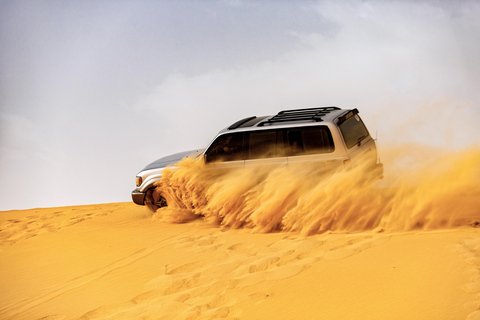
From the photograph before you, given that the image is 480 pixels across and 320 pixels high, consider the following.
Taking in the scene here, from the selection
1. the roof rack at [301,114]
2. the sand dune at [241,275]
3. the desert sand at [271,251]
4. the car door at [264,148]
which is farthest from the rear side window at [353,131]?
the sand dune at [241,275]

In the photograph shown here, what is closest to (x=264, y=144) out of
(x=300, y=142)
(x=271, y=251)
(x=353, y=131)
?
(x=300, y=142)

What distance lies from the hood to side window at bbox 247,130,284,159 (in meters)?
1.49

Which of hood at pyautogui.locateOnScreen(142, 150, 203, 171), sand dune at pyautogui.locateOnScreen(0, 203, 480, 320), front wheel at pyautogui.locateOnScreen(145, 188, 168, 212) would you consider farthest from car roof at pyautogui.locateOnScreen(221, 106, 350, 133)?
front wheel at pyautogui.locateOnScreen(145, 188, 168, 212)

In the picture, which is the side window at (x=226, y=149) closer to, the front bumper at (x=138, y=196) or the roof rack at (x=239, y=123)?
the roof rack at (x=239, y=123)

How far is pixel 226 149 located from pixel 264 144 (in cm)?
78

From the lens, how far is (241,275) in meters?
6.49

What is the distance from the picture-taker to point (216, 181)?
980 centimetres

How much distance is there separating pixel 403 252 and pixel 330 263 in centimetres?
98

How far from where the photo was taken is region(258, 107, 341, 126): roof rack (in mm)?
9594

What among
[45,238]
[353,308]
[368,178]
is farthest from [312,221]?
[45,238]

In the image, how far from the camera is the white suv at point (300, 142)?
29.7 feet

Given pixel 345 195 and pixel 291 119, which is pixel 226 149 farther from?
pixel 345 195

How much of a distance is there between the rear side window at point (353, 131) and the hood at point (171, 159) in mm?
3155

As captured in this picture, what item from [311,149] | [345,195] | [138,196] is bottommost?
[345,195]
